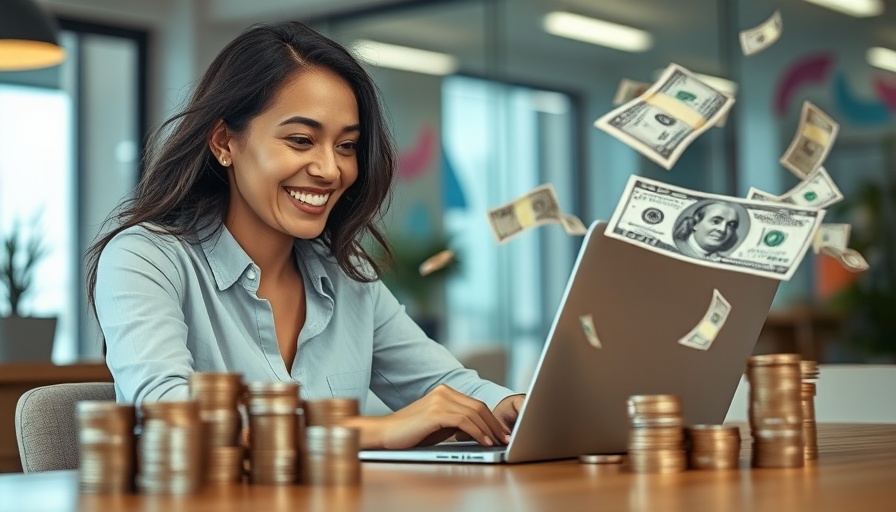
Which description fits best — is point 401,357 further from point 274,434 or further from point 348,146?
point 274,434

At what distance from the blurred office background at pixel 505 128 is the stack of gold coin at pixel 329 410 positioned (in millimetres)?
4005

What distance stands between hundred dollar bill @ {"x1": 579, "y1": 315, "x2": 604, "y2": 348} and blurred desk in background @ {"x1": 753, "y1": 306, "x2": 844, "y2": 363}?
4029 millimetres

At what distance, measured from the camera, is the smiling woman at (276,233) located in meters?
1.97

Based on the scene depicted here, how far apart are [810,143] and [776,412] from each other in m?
0.74

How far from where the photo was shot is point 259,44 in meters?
2.14

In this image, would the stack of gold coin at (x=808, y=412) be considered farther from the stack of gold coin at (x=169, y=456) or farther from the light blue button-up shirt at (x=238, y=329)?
the stack of gold coin at (x=169, y=456)

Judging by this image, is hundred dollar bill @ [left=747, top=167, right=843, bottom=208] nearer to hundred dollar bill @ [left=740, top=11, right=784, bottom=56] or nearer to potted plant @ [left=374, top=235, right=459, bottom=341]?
hundred dollar bill @ [left=740, top=11, right=784, bottom=56]

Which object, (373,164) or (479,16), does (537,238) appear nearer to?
(479,16)

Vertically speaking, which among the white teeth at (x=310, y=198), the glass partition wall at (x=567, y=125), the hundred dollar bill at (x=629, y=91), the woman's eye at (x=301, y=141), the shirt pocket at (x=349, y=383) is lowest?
the shirt pocket at (x=349, y=383)

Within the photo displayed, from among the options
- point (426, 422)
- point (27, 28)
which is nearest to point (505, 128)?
point (27, 28)

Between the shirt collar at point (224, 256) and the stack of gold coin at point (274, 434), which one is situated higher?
the shirt collar at point (224, 256)

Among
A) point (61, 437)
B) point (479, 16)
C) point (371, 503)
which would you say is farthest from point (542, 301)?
point (371, 503)

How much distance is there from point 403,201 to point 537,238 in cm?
84

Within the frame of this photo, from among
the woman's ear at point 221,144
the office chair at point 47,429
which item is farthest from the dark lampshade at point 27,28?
the office chair at point 47,429
